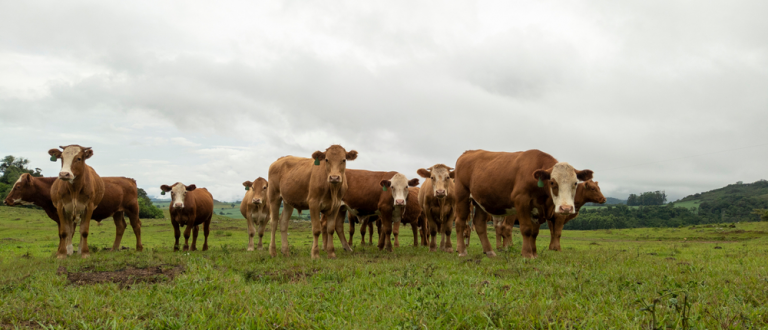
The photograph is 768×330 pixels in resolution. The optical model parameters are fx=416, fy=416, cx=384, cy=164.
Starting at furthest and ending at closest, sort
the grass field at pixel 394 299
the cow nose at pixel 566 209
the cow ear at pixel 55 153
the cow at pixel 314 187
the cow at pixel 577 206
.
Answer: the cow at pixel 577 206, the cow ear at pixel 55 153, the cow at pixel 314 187, the cow nose at pixel 566 209, the grass field at pixel 394 299

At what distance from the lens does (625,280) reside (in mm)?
5938

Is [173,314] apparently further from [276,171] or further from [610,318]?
[276,171]

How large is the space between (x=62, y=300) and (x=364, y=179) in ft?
30.2

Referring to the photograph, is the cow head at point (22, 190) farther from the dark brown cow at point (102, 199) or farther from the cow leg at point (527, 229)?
the cow leg at point (527, 229)

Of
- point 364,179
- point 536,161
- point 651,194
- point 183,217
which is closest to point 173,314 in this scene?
point 536,161

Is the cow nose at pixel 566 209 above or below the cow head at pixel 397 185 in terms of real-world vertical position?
below

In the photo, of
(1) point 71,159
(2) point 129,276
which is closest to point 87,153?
(1) point 71,159

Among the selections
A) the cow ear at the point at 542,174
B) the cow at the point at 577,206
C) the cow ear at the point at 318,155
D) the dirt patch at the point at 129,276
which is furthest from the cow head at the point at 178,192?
the cow at the point at 577,206

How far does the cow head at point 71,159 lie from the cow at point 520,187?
1069cm

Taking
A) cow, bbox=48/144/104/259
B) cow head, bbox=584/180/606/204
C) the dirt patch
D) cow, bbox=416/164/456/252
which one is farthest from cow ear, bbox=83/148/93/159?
cow head, bbox=584/180/606/204

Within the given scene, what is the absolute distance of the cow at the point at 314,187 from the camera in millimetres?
10547

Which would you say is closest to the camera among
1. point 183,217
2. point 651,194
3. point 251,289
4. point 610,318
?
point 610,318

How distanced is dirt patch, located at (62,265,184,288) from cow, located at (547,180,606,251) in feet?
30.5

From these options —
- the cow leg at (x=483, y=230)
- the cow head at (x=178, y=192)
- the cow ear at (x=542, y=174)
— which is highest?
the cow ear at (x=542, y=174)
